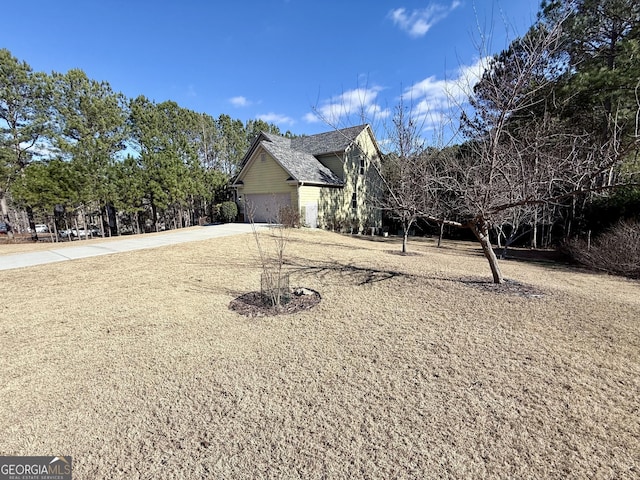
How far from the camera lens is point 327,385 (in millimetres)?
2967

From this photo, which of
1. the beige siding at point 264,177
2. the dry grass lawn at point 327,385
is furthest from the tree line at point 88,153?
the dry grass lawn at point 327,385

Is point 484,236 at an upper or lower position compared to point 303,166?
lower

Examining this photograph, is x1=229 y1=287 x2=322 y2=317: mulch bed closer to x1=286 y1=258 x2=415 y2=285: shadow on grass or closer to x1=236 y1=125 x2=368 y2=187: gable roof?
x1=286 y1=258 x2=415 y2=285: shadow on grass

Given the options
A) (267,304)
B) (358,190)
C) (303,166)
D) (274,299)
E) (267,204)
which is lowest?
(267,304)

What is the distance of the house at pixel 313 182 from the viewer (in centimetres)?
1798

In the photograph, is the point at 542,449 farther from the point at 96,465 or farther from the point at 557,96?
the point at 557,96

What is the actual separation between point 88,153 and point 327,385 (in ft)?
76.6

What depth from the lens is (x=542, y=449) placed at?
2.16 metres

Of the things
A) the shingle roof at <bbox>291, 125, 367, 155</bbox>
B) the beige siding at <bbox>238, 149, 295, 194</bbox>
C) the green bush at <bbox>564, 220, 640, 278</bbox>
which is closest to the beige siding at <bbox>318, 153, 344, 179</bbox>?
the shingle roof at <bbox>291, 125, 367, 155</bbox>

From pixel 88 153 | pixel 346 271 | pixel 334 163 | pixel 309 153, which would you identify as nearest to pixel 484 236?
pixel 346 271

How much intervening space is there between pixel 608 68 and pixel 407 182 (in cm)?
1274

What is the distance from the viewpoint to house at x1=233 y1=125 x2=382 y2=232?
708 inches

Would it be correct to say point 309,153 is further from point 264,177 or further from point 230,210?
point 230,210

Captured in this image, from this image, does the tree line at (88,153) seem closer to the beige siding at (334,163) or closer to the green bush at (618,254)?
the beige siding at (334,163)
